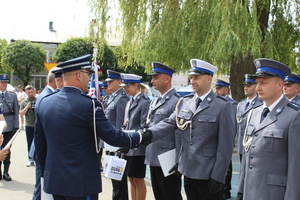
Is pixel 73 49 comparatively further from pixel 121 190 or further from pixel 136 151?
pixel 136 151

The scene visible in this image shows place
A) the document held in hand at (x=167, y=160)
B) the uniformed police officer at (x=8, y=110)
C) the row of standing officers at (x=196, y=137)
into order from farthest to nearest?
the uniformed police officer at (x=8, y=110)
the document held in hand at (x=167, y=160)
the row of standing officers at (x=196, y=137)

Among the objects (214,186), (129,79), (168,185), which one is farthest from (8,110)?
(214,186)

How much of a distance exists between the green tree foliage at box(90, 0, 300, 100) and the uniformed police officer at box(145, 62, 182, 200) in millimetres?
4241

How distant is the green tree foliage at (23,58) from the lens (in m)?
49.2

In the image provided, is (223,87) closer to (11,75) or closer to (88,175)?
(88,175)

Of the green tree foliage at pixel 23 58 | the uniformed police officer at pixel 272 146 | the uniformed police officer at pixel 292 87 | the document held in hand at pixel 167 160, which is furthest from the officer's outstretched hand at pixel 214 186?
the green tree foliage at pixel 23 58

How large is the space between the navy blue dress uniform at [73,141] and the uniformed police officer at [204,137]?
3.30 ft

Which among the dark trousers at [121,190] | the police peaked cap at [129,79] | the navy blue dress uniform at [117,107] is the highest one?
the police peaked cap at [129,79]

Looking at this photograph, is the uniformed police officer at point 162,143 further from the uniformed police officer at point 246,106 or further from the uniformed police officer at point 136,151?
the uniformed police officer at point 246,106

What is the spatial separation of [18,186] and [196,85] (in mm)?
4891

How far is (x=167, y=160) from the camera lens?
4.19 metres

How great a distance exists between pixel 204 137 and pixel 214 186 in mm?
537

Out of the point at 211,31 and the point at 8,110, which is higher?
the point at 211,31

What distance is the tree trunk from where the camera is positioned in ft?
34.2
